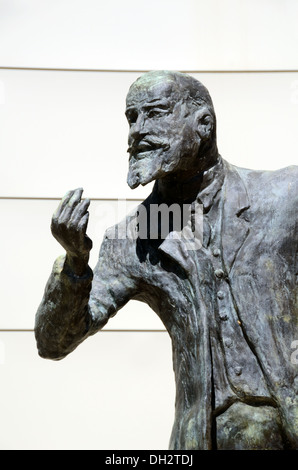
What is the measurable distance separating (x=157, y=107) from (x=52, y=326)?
704 millimetres

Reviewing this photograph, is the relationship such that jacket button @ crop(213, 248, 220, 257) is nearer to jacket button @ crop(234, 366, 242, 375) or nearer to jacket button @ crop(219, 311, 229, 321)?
jacket button @ crop(219, 311, 229, 321)

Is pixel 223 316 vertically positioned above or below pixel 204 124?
below

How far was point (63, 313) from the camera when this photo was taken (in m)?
→ 3.43

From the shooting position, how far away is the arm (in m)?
3.27

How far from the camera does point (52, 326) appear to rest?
3482 millimetres

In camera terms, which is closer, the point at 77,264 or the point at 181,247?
the point at 77,264

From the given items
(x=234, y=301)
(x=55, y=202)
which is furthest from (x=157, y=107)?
(x=55, y=202)

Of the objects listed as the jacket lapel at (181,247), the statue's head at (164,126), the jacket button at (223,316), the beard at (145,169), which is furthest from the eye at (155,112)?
the jacket button at (223,316)

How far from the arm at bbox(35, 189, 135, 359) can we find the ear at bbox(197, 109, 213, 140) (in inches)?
16.4

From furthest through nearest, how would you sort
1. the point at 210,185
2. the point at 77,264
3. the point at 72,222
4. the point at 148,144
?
the point at 210,185 → the point at 148,144 → the point at 77,264 → the point at 72,222

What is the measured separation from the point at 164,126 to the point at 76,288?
21.2 inches

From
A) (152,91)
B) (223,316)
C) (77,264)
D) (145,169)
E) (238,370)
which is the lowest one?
(238,370)

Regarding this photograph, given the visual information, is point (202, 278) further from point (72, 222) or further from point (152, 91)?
point (152, 91)

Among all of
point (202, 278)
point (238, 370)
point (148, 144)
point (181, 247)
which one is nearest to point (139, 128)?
point (148, 144)
